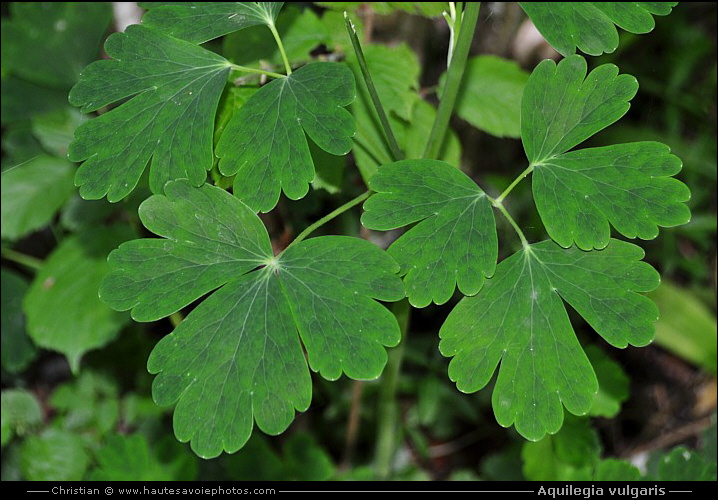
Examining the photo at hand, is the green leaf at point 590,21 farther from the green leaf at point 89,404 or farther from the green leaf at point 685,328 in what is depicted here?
the green leaf at point 89,404

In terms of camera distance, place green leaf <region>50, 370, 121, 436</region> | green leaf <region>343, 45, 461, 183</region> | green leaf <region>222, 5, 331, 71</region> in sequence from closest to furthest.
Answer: green leaf <region>343, 45, 461, 183</region>, green leaf <region>222, 5, 331, 71</region>, green leaf <region>50, 370, 121, 436</region>

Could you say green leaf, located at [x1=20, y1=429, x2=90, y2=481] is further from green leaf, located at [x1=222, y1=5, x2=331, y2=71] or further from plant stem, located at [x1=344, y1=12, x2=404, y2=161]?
plant stem, located at [x1=344, y1=12, x2=404, y2=161]

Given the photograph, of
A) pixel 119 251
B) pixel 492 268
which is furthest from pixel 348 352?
pixel 119 251

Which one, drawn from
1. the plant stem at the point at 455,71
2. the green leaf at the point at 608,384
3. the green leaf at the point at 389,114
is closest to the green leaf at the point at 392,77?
the green leaf at the point at 389,114

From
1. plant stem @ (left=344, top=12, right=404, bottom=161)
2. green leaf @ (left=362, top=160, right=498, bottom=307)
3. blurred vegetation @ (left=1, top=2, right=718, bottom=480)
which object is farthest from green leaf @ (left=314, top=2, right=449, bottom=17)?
green leaf @ (left=362, top=160, right=498, bottom=307)

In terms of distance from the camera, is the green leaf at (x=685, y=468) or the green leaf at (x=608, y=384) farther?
the green leaf at (x=608, y=384)

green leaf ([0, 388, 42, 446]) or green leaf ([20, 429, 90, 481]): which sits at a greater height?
green leaf ([0, 388, 42, 446])
